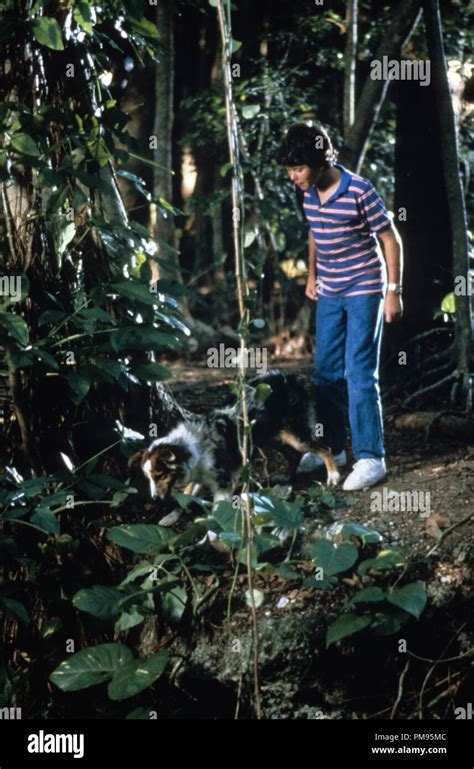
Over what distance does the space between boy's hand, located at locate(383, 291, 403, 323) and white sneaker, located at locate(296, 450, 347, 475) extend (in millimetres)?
923

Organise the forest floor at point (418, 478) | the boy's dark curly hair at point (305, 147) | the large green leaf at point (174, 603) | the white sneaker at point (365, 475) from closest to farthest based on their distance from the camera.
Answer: the large green leaf at point (174, 603), the forest floor at point (418, 478), the boy's dark curly hair at point (305, 147), the white sneaker at point (365, 475)

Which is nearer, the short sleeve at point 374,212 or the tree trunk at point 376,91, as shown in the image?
the short sleeve at point 374,212

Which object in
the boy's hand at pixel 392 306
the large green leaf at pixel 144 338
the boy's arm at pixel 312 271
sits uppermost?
the boy's arm at pixel 312 271

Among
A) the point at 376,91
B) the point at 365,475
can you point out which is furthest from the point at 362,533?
the point at 376,91

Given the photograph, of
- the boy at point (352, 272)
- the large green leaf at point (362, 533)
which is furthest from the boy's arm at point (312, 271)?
the large green leaf at point (362, 533)

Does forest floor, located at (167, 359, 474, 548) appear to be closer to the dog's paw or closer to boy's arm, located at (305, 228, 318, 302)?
A: the dog's paw

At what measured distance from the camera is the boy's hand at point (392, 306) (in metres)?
3.44

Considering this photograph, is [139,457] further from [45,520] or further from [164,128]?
[164,128]

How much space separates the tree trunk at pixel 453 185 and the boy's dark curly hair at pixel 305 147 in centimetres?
158

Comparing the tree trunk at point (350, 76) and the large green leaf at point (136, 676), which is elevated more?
the tree trunk at point (350, 76)

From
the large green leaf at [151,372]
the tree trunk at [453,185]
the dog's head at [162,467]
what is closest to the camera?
the large green leaf at [151,372]

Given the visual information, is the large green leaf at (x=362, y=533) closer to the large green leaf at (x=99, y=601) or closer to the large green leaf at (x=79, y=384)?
the large green leaf at (x=99, y=601)

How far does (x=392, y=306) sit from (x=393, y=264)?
0.76ft

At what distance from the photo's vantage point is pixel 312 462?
3.96 metres
